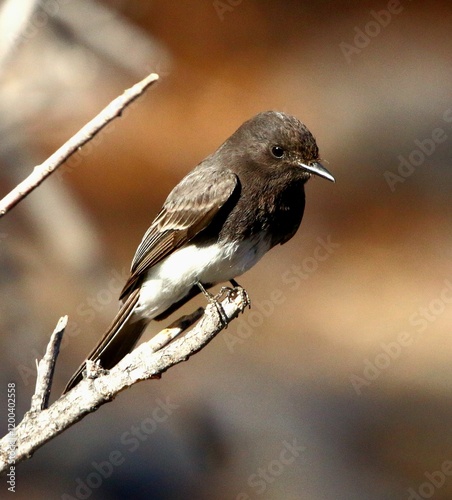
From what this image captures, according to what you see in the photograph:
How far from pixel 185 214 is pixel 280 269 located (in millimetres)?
5247

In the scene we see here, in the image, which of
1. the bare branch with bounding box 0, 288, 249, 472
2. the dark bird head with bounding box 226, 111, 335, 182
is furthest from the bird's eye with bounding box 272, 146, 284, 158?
the bare branch with bounding box 0, 288, 249, 472

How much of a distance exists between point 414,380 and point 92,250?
3738mm

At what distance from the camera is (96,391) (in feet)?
9.16

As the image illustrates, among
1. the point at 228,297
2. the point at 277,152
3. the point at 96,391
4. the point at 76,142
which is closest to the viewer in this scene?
the point at 76,142

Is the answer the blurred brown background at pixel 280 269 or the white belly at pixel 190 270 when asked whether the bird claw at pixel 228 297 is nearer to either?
the white belly at pixel 190 270

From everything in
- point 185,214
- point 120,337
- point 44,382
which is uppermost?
point 185,214

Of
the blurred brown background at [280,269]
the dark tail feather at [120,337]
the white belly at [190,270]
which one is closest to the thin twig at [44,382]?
the dark tail feather at [120,337]

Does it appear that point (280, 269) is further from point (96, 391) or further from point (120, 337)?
point (96, 391)

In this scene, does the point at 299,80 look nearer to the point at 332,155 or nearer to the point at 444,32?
the point at 332,155

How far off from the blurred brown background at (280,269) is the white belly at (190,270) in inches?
89.0

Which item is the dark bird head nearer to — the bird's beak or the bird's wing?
the bird's beak

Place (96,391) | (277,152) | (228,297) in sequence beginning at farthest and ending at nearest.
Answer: (277,152) < (228,297) < (96,391)

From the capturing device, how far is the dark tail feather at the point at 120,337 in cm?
424

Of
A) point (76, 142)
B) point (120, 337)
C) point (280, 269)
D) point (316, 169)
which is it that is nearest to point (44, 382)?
point (76, 142)
